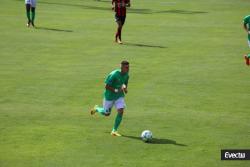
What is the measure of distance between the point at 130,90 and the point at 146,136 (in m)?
6.35

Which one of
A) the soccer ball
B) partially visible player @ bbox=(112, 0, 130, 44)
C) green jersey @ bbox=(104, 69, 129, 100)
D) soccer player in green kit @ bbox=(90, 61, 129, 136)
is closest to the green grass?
the soccer ball

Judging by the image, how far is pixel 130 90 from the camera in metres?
23.5

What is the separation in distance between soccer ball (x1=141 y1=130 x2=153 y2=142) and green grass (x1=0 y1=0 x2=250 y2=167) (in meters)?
0.15

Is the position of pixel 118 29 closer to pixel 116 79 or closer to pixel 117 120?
pixel 116 79

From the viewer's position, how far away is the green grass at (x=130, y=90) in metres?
16.7

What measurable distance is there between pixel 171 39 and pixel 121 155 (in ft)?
63.4

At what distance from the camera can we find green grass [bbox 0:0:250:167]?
656 inches

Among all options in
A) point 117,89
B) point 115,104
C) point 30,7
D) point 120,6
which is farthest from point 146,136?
point 30,7

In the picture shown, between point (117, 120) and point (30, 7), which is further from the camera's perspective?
point (30, 7)

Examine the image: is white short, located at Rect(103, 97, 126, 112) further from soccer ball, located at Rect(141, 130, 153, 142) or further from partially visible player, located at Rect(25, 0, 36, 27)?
partially visible player, located at Rect(25, 0, 36, 27)

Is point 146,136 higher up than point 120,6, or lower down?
lower down

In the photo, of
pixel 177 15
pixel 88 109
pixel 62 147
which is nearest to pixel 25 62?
pixel 88 109

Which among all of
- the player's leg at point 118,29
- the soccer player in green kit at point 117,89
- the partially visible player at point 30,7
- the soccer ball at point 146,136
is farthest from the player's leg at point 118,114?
the partially visible player at point 30,7

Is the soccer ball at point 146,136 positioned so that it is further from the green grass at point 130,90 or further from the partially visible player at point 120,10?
the partially visible player at point 120,10
